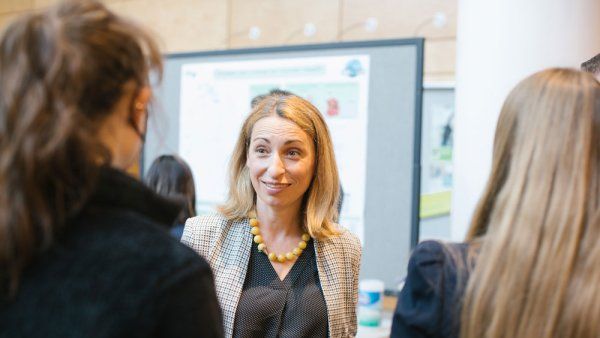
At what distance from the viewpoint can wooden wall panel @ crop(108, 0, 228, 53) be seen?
4.44 metres

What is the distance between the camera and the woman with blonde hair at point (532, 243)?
0.97 meters

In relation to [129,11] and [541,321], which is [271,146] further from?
[129,11]

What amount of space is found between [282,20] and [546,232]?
344 centimetres

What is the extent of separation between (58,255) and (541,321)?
720mm

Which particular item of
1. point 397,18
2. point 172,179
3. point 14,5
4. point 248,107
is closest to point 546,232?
point 172,179

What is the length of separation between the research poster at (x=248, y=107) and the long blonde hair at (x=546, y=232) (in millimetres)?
1882

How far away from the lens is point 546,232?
0.98 meters

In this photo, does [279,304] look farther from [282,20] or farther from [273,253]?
[282,20]

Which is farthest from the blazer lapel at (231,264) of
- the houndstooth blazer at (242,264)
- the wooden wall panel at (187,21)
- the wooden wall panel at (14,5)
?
the wooden wall panel at (14,5)

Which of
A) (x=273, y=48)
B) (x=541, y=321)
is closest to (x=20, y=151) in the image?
(x=541, y=321)

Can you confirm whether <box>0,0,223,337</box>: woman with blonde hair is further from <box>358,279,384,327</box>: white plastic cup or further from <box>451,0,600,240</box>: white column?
<box>358,279,384,327</box>: white plastic cup

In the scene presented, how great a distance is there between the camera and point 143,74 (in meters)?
0.88

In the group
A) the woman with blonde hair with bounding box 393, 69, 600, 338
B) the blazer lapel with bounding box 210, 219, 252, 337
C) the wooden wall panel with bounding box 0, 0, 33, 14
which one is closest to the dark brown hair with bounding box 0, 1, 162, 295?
the woman with blonde hair with bounding box 393, 69, 600, 338

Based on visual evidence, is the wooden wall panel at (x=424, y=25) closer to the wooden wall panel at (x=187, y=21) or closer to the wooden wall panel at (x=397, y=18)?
the wooden wall panel at (x=397, y=18)
